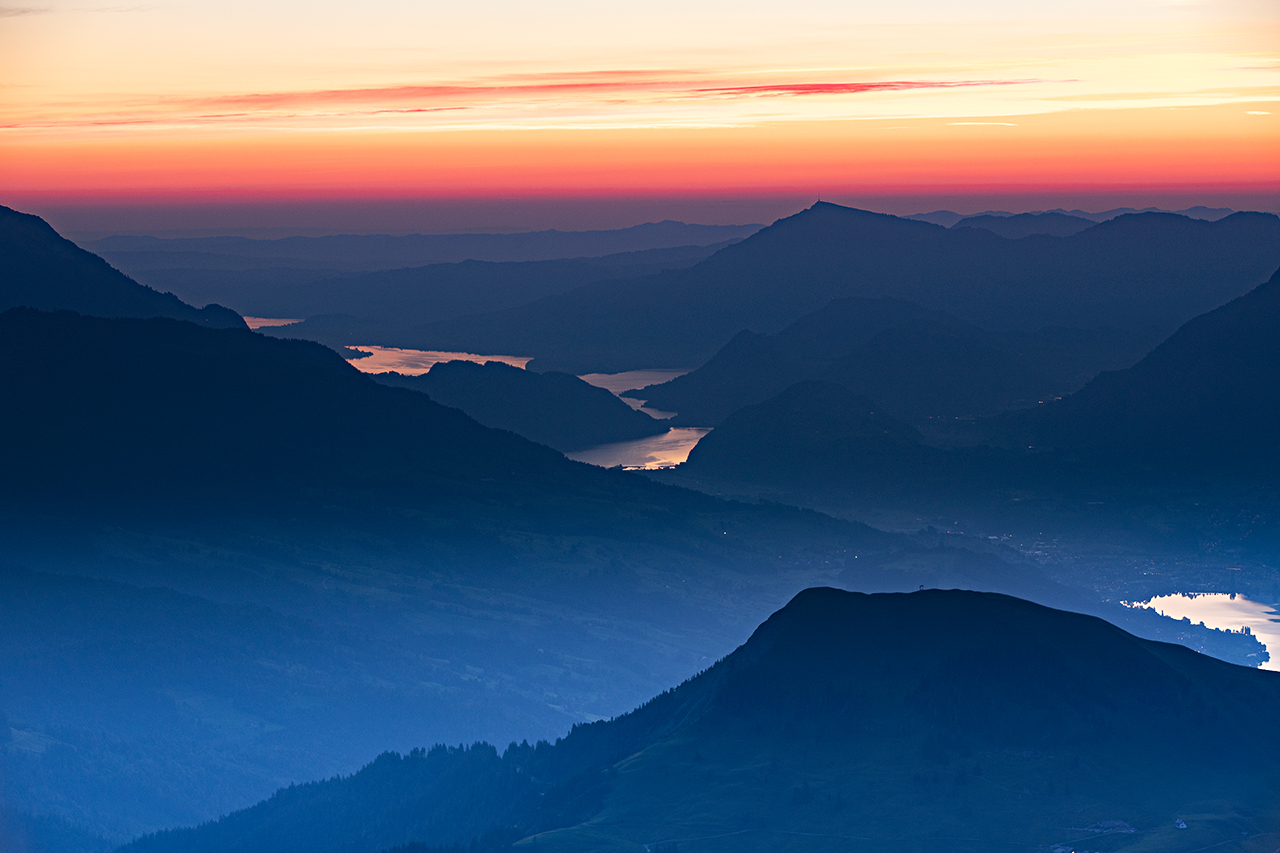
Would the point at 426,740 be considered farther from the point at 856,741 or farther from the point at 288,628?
the point at 856,741

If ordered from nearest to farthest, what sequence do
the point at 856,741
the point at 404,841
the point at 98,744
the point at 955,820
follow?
the point at 955,820 < the point at 856,741 < the point at 404,841 < the point at 98,744

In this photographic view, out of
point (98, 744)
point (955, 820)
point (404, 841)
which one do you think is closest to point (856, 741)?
point (955, 820)

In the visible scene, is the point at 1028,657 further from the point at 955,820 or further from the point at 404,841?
the point at 404,841

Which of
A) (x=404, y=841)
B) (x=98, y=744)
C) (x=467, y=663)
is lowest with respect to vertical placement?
(x=404, y=841)

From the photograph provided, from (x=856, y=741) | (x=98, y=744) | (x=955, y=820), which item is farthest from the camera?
(x=98, y=744)

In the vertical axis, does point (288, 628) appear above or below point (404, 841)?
above

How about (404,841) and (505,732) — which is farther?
(505,732)
